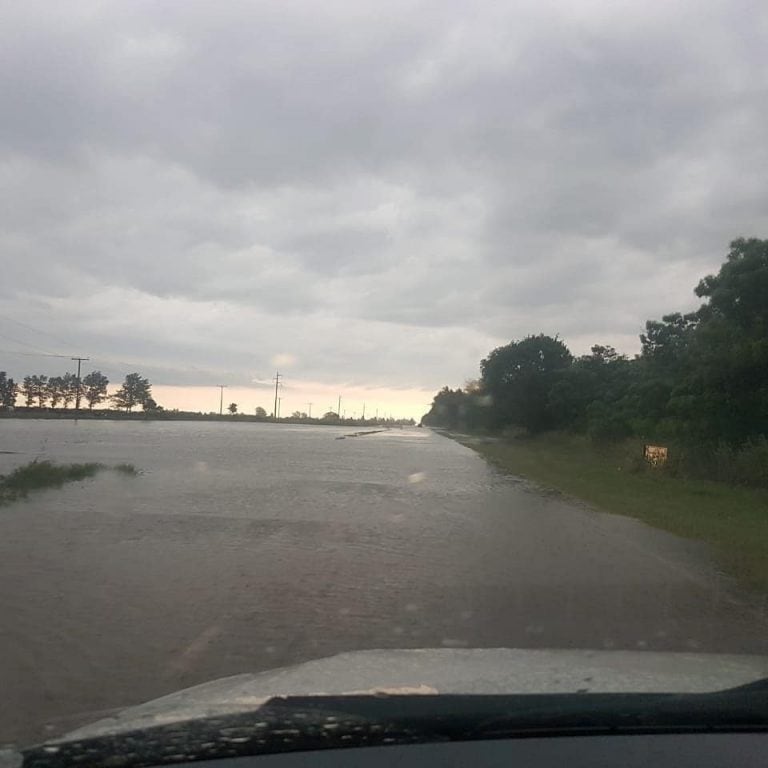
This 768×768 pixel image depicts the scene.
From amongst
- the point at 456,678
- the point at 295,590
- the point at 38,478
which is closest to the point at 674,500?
the point at 295,590

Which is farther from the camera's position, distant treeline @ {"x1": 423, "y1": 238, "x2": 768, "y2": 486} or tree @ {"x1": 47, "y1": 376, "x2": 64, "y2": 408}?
tree @ {"x1": 47, "y1": 376, "x2": 64, "y2": 408}

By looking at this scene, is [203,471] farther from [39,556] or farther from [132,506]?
[39,556]

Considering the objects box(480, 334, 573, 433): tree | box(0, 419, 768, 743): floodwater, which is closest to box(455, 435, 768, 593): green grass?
box(0, 419, 768, 743): floodwater

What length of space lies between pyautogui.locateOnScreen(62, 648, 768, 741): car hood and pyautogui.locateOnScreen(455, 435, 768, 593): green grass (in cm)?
585

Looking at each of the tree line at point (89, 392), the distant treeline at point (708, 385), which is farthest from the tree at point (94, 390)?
the distant treeline at point (708, 385)

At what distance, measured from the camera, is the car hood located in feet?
11.3

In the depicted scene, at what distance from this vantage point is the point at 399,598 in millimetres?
8539

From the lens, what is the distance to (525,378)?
70.1 meters

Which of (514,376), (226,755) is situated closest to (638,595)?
(226,755)

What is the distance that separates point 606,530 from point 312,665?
1091 centimetres

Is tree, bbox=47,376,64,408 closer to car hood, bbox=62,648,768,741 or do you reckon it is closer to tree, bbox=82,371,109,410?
tree, bbox=82,371,109,410

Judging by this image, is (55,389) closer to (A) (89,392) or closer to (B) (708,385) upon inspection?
(A) (89,392)

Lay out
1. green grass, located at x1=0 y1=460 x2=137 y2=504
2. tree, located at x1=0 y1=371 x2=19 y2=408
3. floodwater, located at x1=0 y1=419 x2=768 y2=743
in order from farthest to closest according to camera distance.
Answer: tree, located at x1=0 y1=371 x2=19 y2=408, green grass, located at x1=0 y1=460 x2=137 y2=504, floodwater, located at x1=0 y1=419 x2=768 y2=743

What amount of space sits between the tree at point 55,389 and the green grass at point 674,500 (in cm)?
11439
